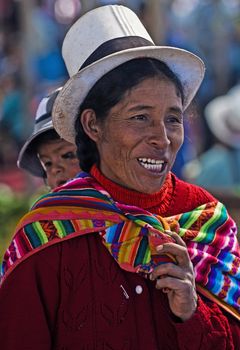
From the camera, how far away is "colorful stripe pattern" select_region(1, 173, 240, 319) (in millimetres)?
3797

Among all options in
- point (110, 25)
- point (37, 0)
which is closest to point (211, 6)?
point (37, 0)

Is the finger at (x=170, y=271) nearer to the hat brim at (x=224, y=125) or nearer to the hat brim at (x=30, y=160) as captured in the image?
the hat brim at (x=30, y=160)

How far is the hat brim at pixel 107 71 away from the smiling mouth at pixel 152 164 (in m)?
0.36

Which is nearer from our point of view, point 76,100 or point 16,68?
point 76,100

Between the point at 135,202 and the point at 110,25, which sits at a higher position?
the point at 110,25

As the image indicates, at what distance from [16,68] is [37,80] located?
5.06ft

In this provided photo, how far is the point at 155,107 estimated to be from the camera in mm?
3861

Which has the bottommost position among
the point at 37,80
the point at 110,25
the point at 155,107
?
the point at 37,80

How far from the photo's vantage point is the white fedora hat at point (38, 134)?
16.3 ft

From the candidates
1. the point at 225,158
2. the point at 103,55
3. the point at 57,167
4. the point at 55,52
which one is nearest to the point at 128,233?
the point at 103,55

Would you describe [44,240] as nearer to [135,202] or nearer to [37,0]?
[135,202]

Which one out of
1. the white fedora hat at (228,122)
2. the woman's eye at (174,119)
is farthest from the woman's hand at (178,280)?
the white fedora hat at (228,122)

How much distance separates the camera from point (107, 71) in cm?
389

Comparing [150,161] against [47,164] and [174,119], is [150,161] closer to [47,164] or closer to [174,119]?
[174,119]
